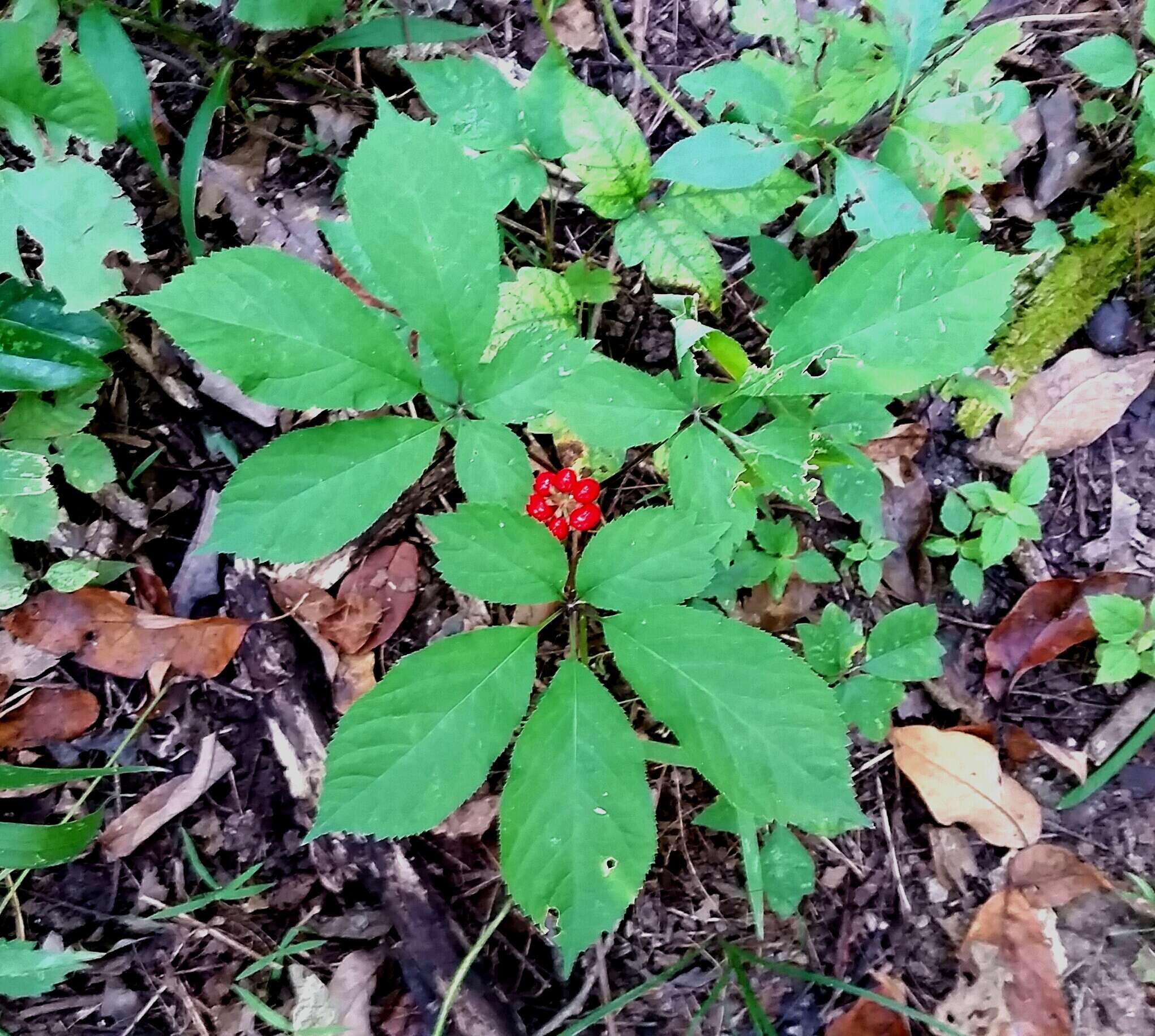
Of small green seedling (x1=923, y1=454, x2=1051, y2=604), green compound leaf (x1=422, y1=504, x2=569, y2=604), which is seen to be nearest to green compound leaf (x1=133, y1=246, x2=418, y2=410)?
green compound leaf (x1=422, y1=504, x2=569, y2=604)

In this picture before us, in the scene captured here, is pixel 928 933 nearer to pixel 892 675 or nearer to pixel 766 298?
pixel 892 675

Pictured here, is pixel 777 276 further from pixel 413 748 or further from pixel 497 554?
pixel 413 748

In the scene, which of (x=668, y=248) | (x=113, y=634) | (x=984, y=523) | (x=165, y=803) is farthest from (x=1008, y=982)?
(x=113, y=634)

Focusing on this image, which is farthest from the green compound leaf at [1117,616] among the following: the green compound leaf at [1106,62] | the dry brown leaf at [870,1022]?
the green compound leaf at [1106,62]

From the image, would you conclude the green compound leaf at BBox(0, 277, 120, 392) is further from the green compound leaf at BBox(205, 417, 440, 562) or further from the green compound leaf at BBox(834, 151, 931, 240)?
the green compound leaf at BBox(834, 151, 931, 240)

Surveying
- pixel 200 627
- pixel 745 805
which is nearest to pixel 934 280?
pixel 745 805

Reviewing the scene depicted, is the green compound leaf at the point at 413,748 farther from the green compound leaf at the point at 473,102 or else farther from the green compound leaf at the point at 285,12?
Answer: the green compound leaf at the point at 285,12
